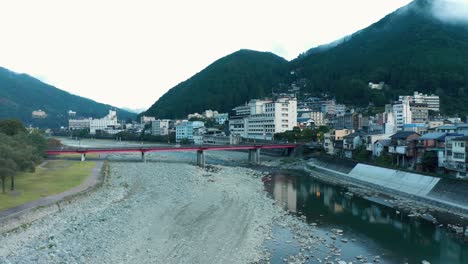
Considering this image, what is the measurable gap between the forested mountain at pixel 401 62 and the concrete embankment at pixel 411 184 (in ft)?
162

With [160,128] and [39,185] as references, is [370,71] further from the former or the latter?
[39,185]

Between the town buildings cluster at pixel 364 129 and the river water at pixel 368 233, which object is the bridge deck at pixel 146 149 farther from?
the river water at pixel 368 233

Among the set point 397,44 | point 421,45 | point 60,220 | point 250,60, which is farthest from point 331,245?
point 250,60

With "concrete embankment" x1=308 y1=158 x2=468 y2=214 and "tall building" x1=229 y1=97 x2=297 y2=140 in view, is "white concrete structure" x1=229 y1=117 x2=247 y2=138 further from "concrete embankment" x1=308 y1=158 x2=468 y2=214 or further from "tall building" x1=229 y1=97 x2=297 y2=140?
"concrete embankment" x1=308 y1=158 x2=468 y2=214

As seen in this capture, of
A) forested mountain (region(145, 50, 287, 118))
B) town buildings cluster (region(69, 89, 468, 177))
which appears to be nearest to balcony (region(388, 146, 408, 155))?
town buildings cluster (region(69, 89, 468, 177))

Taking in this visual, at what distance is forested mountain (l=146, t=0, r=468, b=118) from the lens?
88812mm

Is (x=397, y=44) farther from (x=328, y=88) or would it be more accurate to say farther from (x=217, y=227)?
(x=217, y=227)

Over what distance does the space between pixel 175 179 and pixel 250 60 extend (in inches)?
6439

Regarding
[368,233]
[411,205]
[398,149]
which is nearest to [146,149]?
[398,149]

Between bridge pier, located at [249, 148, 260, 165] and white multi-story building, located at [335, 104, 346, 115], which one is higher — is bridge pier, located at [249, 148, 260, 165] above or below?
below

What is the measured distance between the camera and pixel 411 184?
92.0 ft

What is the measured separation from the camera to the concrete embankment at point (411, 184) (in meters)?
23.4

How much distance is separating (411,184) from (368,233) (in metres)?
10.9

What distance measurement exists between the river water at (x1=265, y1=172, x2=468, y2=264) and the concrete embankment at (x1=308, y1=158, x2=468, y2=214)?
338 cm
